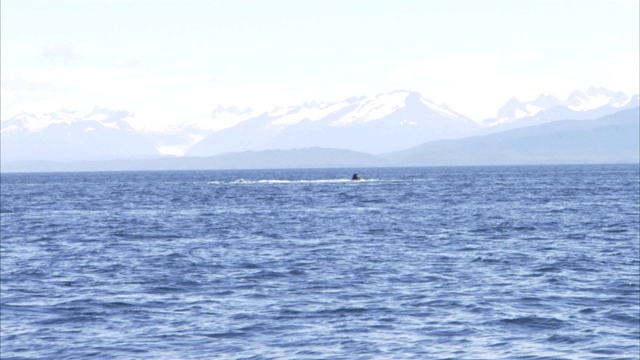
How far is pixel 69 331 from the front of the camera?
91.0 feet

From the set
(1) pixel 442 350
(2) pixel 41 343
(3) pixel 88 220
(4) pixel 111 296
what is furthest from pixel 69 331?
(3) pixel 88 220

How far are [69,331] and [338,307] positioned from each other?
24.9 feet

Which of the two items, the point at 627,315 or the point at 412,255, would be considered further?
the point at 412,255

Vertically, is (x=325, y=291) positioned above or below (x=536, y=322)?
above

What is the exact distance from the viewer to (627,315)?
29.4m

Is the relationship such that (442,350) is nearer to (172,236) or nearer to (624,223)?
(172,236)

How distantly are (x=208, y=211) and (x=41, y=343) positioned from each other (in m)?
61.4

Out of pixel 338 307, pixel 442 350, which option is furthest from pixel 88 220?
pixel 442 350

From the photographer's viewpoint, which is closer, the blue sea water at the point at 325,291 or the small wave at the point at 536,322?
the blue sea water at the point at 325,291

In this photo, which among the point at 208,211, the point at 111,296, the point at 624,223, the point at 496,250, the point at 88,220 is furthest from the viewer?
the point at 208,211

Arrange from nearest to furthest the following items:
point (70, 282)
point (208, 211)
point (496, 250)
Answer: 1. point (70, 282)
2. point (496, 250)
3. point (208, 211)

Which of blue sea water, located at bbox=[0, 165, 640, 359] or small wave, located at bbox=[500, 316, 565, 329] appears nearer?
blue sea water, located at bbox=[0, 165, 640, 359]

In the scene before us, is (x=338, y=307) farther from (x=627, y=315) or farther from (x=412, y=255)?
(x=412, y=255)

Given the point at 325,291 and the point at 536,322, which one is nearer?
the point at 536,322
